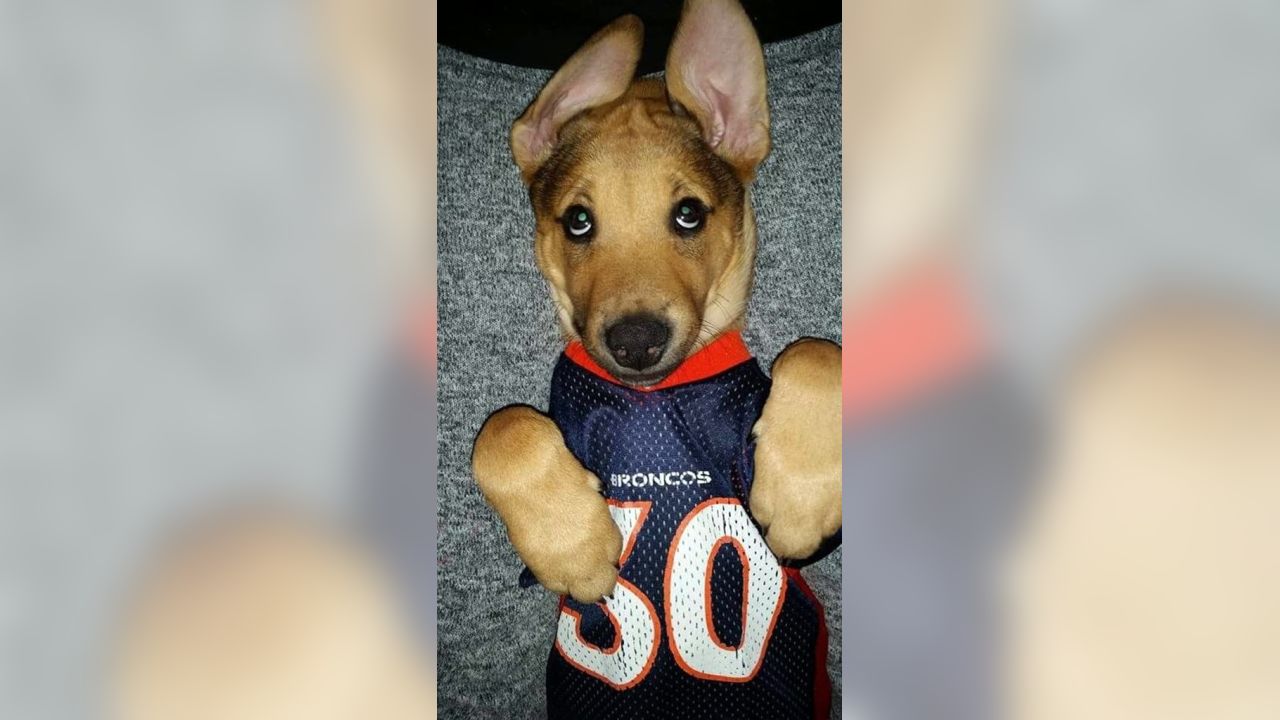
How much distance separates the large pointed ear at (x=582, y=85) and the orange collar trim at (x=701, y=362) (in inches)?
10.2

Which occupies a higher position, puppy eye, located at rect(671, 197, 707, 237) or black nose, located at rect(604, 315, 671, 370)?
puppy eye, located at rect(671, 197, 707, 237)

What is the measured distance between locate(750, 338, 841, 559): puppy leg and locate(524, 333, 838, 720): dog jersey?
2cm

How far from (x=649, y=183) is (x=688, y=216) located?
62mm

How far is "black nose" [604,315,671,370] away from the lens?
1.12 meters

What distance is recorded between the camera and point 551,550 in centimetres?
117
